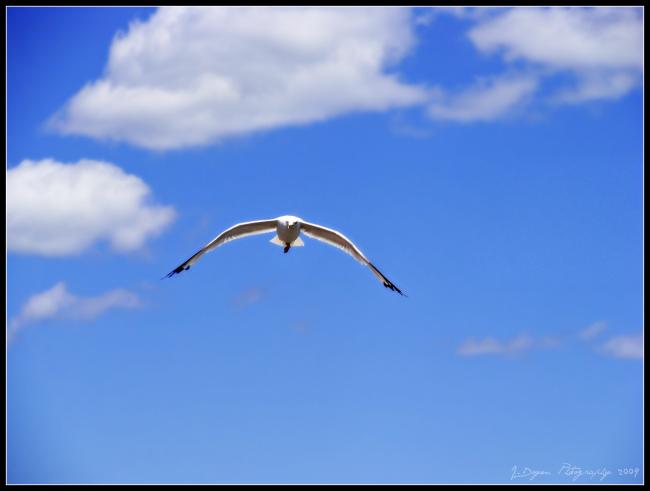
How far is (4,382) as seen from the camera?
3194 cm

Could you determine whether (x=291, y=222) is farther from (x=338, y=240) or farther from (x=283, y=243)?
(x=338, y=240)

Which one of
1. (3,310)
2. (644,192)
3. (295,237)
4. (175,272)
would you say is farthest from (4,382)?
(644,192)

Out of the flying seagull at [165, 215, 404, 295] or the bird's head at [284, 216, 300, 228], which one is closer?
the bird's head at [284, 216, 300, 228]

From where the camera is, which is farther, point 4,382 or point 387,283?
point 4,382

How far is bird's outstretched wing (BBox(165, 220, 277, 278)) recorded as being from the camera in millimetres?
22980

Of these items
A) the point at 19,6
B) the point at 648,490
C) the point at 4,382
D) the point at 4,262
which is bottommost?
the point at 648,490

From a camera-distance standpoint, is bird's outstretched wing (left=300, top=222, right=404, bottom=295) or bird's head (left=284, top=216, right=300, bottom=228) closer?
bird's head (left=284, top=216, right=300, bottom=228)

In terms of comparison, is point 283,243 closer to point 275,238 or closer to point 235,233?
point 275,238

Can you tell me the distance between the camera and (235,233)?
23.3m

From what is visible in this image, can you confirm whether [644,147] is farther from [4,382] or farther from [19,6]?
[4,382]

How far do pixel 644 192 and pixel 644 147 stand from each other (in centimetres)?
129

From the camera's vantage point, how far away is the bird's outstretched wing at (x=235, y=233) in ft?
75.4

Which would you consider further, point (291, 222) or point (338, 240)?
point (338, 240)

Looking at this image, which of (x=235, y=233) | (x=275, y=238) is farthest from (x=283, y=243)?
(x=235, y=233)
